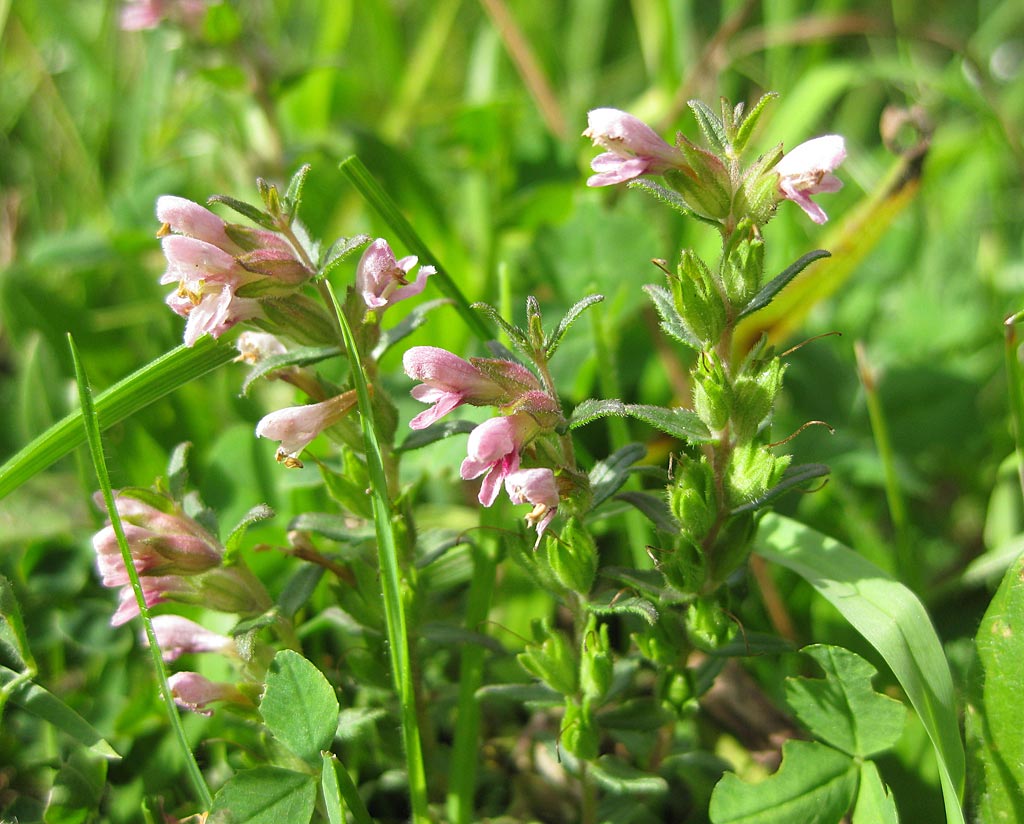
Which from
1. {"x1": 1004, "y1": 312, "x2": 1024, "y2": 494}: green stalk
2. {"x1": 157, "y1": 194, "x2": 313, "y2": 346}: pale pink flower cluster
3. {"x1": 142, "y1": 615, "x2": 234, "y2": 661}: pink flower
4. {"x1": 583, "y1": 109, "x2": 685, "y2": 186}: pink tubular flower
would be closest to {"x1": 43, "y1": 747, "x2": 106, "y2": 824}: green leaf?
{"x1": 142, "y1": 615, "x2": 234, "y2": 661}: pink flower

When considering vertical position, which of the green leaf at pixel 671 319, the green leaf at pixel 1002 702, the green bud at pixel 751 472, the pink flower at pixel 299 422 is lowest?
the green leaf at pixel 1002 702

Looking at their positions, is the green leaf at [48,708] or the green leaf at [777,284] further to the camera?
the green leaf at [48,708]

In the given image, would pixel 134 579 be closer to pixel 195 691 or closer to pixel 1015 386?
pixel 195 691

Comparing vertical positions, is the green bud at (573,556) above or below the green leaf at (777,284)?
below

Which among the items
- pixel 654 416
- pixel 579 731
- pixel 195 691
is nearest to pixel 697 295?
pixel 654 416

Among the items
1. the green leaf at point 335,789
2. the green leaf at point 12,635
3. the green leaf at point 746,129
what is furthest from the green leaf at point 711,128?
the green leaf at point 12,635

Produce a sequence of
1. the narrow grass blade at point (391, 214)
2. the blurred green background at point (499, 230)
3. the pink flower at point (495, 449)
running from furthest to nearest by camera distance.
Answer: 1. the blurred green background at point (499, 230)
2. the narrow grass blade at point (391, 214)
3. the pink flower at point (495, 449)

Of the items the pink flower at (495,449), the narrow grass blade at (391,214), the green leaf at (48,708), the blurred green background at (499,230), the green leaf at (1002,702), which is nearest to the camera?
the pink flower at (495,449)

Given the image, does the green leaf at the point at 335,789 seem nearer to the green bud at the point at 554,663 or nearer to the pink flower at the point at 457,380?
the green bud at the point at 554,663
